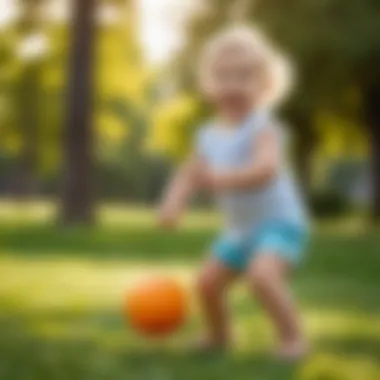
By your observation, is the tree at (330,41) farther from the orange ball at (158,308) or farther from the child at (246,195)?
the orange ball at (158,308)

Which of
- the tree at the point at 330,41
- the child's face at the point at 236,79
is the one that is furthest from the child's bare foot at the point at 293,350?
the tree at the point at 330,41

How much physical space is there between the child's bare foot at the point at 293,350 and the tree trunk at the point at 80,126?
2667mm

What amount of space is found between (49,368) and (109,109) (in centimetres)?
567

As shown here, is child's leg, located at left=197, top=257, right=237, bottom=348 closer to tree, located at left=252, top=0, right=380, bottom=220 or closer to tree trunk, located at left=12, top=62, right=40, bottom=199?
tree trunk, located at left=12, top=62, right=40, bottom=199

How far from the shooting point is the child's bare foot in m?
1.53

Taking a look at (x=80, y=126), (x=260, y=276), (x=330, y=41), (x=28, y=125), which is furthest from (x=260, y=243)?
(x=28, y=125)

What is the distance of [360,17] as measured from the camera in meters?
5.32

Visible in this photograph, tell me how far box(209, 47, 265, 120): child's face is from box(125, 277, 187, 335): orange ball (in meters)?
0.28

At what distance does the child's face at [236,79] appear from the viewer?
5.48 ft

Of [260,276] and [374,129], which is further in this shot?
[374,129]

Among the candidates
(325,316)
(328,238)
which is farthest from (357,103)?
(325,316)

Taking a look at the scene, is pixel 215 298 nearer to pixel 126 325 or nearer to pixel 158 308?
pixel 158 308

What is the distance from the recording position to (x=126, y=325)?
5.79ft

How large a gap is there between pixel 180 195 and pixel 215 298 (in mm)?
178
